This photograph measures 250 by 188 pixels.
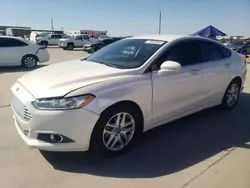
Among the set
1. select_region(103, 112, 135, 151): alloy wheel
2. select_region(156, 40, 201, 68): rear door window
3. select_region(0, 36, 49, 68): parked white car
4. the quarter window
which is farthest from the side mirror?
select_region(0, 36, 49, 68): parked white car

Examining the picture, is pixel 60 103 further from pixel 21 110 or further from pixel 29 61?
pixel 29 61

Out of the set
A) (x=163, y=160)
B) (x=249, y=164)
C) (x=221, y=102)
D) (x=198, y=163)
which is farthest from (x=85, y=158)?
(x=221, y=102)

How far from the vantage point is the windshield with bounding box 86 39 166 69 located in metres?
3.81

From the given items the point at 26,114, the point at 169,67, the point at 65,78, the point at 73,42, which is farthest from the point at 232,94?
the point at 73,42

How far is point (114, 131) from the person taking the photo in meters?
3.40

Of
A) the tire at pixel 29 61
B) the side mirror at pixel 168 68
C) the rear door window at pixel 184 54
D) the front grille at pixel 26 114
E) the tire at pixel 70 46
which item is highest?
the rear door window at pixel 184 54

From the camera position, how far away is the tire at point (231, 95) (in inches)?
207

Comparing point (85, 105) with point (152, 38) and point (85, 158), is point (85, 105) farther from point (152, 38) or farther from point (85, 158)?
point (152, 38)

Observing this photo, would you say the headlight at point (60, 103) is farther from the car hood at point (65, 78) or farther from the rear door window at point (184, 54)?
the rear door window at point (184, 54)

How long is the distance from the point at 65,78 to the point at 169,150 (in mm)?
1643

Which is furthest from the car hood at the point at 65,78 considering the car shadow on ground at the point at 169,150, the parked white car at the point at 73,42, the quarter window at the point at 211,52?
the parked white car at the point at 73,42

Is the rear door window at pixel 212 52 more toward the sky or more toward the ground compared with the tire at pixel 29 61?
more toward the sky

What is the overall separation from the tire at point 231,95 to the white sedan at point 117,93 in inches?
17.7

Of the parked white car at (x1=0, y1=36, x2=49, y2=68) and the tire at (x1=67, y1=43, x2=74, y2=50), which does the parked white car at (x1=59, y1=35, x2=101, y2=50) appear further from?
the parked white car at (x1=0, y1=36, x2=49, y2=68)
